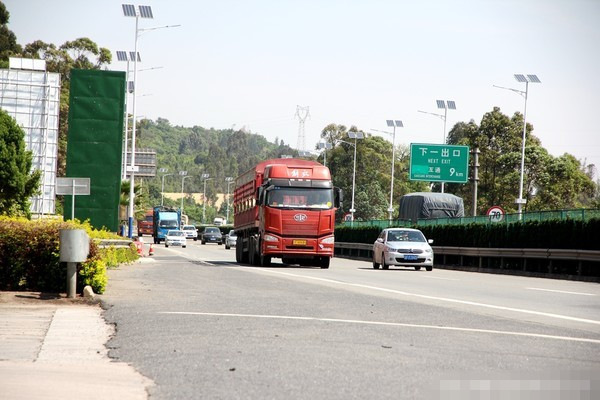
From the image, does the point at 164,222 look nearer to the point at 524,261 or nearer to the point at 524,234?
the point at 524,234

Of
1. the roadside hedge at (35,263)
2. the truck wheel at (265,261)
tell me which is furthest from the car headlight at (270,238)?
the roadside hedge at (35,263)

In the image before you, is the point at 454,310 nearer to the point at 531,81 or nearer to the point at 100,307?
the point at 100,307

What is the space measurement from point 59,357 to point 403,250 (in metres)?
28.1

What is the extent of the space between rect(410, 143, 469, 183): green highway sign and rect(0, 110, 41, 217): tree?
2249 cm

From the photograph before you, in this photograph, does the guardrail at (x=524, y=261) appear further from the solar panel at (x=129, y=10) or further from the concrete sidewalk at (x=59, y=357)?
the solar panel at (x=129, y=10)

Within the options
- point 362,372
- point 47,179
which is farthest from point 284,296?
point 47,179

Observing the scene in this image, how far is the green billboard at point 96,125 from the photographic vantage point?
3297 centimetres

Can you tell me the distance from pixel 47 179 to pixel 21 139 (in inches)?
158

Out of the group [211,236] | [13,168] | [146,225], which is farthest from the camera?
[146,225]

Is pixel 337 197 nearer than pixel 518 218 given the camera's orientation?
Yes

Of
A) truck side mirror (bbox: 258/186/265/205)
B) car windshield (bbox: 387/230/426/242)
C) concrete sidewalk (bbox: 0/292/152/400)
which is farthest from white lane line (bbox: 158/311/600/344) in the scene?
car windshield (bbox: 387/230/426/242)

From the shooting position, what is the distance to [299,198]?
116 feet

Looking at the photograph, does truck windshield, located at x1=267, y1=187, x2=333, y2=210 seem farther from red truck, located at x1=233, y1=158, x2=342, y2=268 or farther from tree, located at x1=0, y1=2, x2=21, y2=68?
tree, located at x1=0, y1=2, x2=21, y2=68

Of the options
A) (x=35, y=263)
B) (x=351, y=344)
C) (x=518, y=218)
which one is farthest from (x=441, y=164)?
(x=351, y=344)
